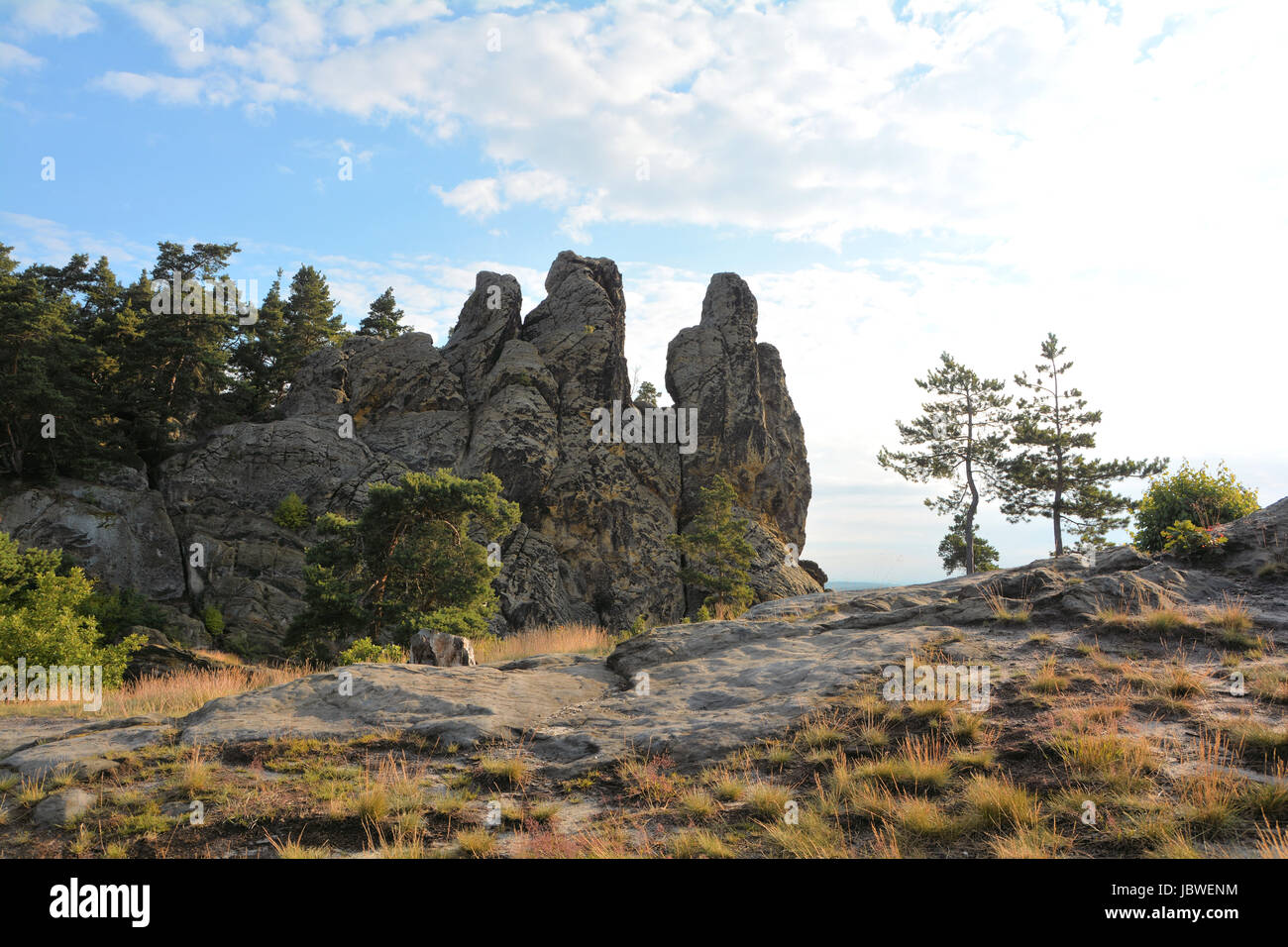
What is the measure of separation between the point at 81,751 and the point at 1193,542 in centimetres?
1791

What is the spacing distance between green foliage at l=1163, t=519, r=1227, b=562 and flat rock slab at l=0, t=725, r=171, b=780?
17.3 meters

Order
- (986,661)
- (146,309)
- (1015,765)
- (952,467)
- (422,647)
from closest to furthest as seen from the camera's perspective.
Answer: (1015,765)
(986,661)
(422,647)
(146,309)
(952,467)

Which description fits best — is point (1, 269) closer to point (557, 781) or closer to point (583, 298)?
point (583, 298)

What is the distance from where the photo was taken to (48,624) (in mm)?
16453

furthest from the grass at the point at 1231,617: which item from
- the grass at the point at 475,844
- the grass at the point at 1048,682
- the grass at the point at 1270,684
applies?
the grass at the point at 475,844

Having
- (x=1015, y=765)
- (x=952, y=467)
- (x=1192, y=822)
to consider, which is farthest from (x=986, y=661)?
(x=952, y=467)

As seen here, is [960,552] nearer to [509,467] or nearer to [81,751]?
[509,467]

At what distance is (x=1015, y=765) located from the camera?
21.5 ft

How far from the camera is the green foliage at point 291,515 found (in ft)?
116

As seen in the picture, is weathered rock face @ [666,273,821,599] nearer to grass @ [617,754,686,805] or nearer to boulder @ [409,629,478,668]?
boulder @ [409,629,478,668]

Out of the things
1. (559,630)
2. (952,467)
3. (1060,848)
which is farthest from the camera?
(952,467)

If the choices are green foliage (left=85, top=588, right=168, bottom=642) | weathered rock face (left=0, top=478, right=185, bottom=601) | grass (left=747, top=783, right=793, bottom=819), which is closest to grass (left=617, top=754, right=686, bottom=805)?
grass (left=747, top=783, right=793, bottom=819)
